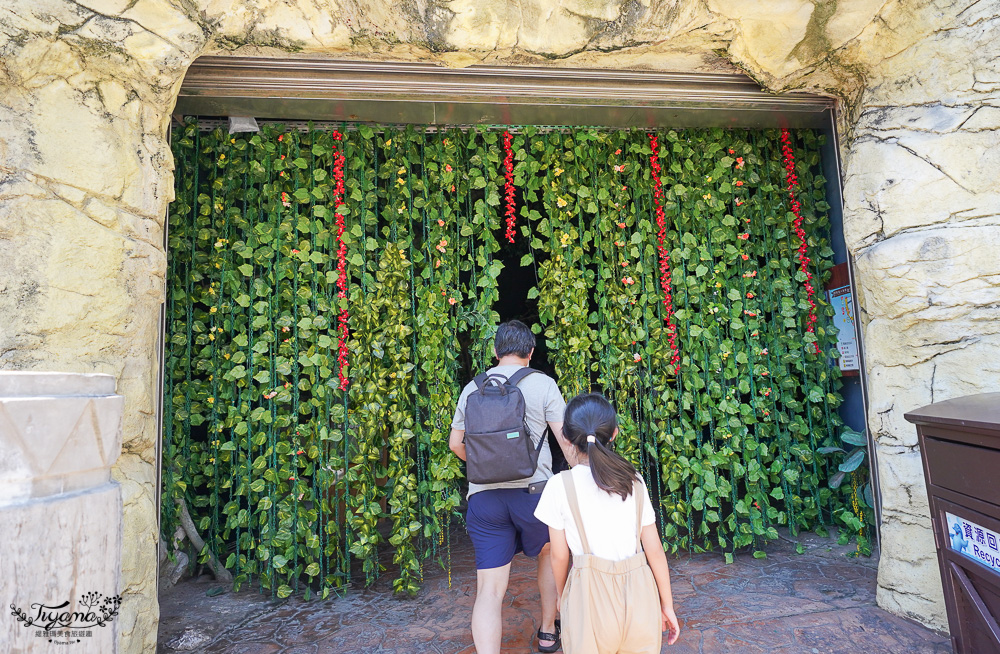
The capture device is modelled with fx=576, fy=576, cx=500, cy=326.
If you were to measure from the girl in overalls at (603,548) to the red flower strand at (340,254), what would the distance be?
1934 mm

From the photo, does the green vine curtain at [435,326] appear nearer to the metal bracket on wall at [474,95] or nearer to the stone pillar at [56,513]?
the metal bracket on wall at [474,95]

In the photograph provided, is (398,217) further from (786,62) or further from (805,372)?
(805,372)

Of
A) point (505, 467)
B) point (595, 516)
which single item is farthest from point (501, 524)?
point (595, 516)

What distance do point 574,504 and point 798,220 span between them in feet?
9.89

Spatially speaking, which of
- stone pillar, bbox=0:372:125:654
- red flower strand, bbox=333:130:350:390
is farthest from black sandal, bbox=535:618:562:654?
stone pillar, bbox=0:372:125:654

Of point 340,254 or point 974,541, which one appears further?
point 340,254

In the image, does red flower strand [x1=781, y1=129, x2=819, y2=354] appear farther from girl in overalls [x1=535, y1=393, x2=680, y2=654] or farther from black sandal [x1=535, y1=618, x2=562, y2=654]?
girl in overalls [x1=535, y1=393, x2=680, y2=654]

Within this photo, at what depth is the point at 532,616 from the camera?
281 cm

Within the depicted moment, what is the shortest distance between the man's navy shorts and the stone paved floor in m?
0.55

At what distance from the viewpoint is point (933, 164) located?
257 cm

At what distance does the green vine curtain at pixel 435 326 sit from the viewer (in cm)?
328

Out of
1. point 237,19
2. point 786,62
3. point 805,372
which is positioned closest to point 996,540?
point 805,372

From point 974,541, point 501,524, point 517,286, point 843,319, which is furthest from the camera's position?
point 517,286

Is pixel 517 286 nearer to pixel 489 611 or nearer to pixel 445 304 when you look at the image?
pixel 445 304
